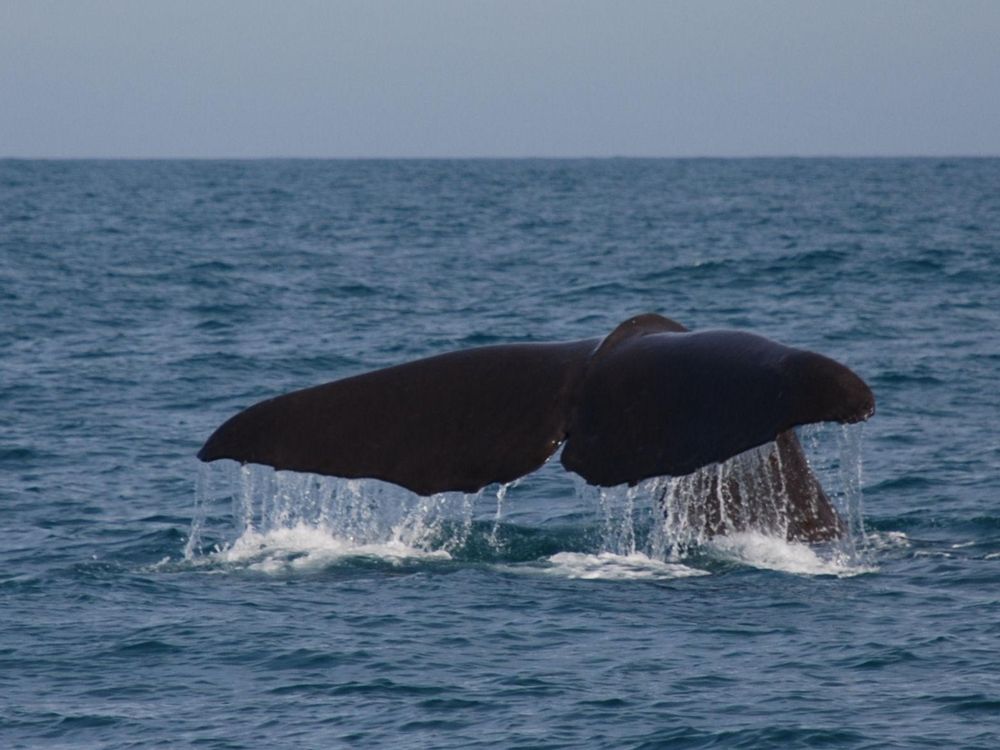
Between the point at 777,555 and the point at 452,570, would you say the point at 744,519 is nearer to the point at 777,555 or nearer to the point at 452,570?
the point at 777,555

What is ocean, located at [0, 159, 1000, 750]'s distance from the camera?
863 cm

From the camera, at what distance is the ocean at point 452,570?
8633 mm

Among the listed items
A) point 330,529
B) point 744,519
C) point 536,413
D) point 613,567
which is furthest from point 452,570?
point 536,413

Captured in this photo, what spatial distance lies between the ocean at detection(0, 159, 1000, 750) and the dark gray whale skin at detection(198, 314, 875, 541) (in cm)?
65

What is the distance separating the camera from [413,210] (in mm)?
62812

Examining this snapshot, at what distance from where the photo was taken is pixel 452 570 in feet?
37.1

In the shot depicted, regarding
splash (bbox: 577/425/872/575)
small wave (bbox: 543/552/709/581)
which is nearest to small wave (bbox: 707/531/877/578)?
splash (bbox: 577/425/872/575)

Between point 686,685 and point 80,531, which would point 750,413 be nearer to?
point 686,685

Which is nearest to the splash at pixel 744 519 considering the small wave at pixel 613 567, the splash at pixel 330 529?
the small wave at pixel 613 567

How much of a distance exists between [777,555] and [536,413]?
237cm

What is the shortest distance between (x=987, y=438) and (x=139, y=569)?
27.9 ft

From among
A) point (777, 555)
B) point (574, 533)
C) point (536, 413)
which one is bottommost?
point (574, 533)

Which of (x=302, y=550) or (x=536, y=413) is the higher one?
(x=536, y=413)

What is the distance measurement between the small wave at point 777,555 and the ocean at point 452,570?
2 cm
